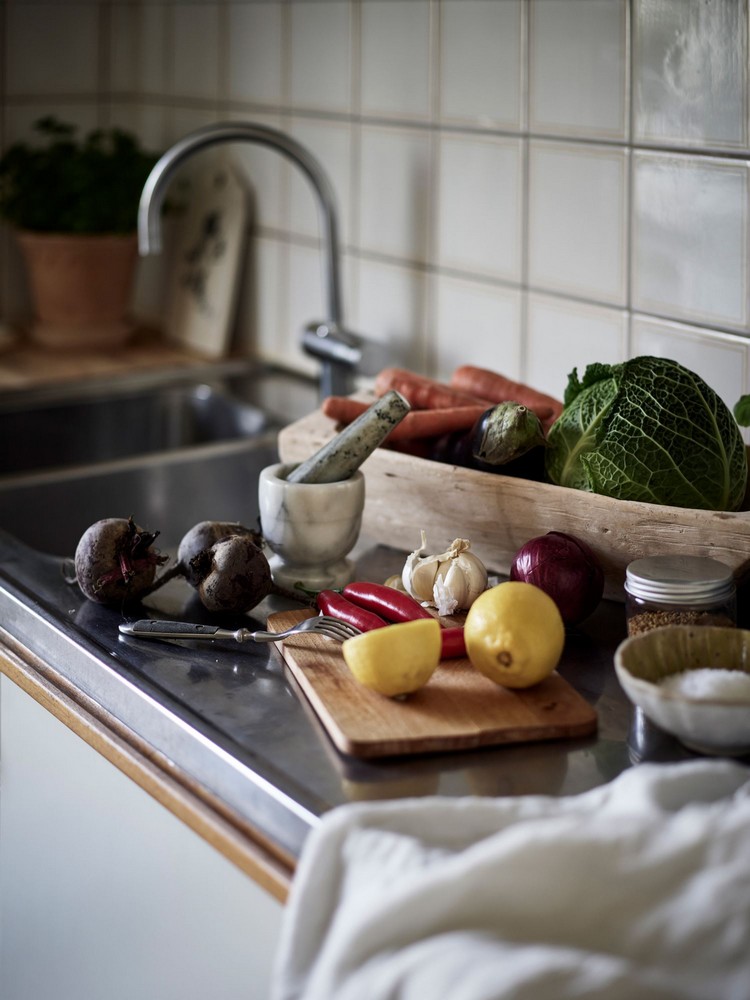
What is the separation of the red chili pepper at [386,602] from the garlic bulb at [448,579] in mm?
17

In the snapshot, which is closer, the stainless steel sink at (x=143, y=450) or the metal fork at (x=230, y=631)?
the metal fork at (x=230, y=631)

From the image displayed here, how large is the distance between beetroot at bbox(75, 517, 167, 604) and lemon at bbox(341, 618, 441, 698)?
25cm

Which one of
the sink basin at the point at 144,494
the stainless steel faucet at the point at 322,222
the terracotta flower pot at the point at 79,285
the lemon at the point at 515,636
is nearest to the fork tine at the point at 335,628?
the lemon at the point at 515,636

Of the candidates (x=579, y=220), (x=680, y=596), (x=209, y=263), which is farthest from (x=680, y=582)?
(x=209, y=263)

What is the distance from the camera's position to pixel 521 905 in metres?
0.65

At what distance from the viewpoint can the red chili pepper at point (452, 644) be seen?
3.07ft

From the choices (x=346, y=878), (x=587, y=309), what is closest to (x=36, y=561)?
(x=346, y=878)

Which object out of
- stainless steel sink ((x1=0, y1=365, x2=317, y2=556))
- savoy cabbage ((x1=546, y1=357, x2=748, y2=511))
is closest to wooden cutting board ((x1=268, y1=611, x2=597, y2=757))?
savoy cabbage ((x1=546, y1=357, x2=748, y2=511))

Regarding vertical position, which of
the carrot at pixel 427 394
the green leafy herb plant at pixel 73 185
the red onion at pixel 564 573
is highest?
the green leafy herb plant at pixel 73 185

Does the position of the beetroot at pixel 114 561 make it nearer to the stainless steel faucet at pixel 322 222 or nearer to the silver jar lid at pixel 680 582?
the silver jar lid at pixel 680 582

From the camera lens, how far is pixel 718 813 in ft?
2.19

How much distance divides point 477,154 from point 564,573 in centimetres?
74

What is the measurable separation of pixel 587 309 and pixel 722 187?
0.24 meters

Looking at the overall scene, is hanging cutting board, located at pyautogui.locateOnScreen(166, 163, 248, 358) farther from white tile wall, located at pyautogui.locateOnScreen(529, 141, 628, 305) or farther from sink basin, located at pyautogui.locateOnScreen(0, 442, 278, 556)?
white tile wall, located at pyautogui.locateOnScreen(529, 141, 628, 305)
